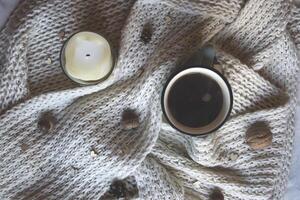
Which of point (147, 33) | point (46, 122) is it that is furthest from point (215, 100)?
point (46, 122)

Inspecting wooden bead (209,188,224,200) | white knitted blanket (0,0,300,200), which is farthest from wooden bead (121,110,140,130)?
wooden bead (209,188,224,200)

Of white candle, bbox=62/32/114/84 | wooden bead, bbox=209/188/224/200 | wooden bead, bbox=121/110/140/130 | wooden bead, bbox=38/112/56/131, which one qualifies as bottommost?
wooden bead, bbox=209/188/224/200

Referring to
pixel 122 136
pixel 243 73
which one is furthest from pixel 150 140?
pixel 243 73

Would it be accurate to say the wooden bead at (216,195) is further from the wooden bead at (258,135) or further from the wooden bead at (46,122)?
the wooden bead at (46,122)

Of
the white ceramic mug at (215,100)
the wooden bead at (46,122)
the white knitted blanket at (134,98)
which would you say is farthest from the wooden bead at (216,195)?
the wooden bead at (46,122)

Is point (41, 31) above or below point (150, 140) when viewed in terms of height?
above

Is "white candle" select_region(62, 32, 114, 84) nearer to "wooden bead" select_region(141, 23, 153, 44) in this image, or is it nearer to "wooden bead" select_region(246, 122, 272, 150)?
"wooden bead" select_region(141, 23, 153, 44)

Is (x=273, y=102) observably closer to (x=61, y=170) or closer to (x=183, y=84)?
(x=183, y=84)

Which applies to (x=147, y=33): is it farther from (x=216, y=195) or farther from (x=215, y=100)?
(x=216, y=195)
